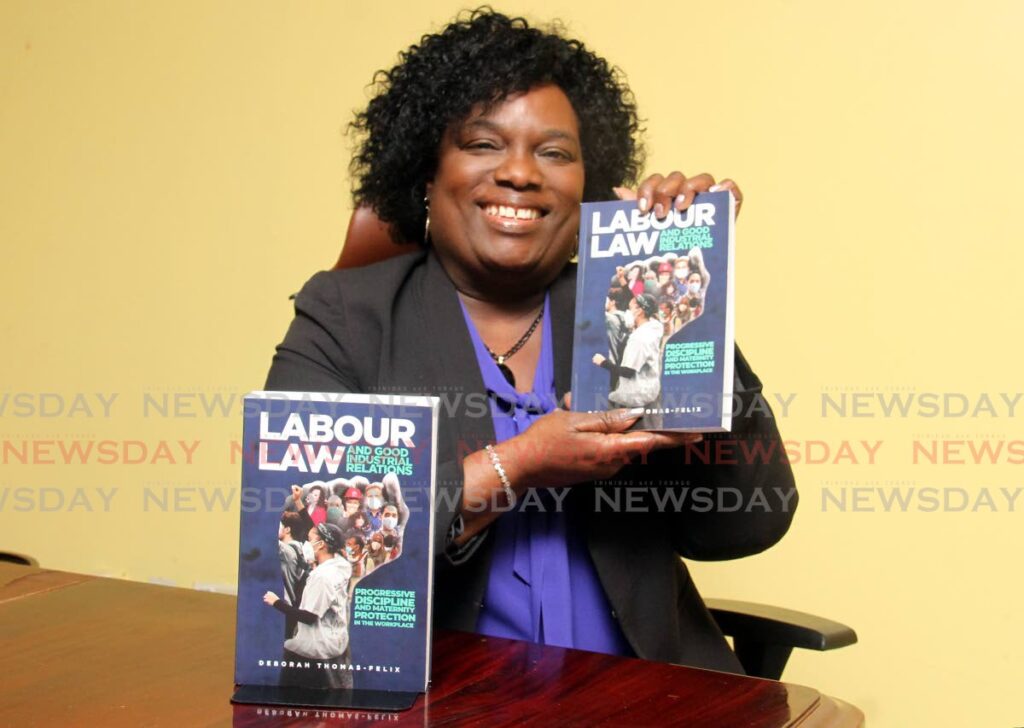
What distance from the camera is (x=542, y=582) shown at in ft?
4.18

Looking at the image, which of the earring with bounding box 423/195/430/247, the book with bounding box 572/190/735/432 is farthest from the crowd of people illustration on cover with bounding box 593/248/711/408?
the earring with bounding box 423/195/430/247

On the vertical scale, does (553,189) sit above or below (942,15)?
below

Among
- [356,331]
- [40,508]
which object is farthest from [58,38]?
[356,331]

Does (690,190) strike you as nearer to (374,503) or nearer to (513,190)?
(513,190)

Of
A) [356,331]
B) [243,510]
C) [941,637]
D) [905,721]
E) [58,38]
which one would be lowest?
[905,721]

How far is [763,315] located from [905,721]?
747mm

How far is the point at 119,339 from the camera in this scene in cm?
259

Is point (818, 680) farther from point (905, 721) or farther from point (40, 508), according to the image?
point (40, 508)

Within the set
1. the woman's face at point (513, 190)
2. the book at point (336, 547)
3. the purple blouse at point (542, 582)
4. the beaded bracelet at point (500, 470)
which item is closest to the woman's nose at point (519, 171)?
the woman's face at point (513, 190)

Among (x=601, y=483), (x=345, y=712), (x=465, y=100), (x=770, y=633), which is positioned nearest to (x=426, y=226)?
(x=465, y=100)

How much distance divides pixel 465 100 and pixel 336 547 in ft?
2.46

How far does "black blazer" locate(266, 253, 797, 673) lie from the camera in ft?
4.17

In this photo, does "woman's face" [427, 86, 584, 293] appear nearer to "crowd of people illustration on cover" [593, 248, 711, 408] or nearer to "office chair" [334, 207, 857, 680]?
"crowd of people illustration on cover" [593, 248, 711, 408]

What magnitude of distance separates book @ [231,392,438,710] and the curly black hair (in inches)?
27.1
